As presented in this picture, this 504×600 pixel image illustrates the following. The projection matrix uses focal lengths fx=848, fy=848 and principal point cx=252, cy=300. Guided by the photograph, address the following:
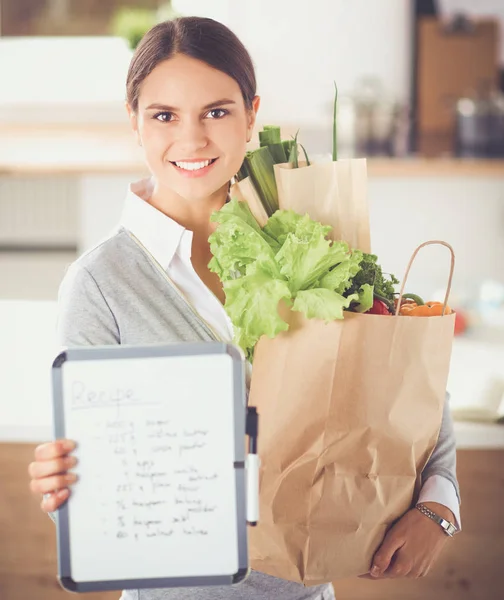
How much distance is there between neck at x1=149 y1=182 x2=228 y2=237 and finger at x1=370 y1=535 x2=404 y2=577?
0.46 meters

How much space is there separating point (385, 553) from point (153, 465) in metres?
0.34

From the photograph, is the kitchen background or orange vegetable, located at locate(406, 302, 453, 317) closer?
orange vegetable, located at locate(406, 302, 453, 317)

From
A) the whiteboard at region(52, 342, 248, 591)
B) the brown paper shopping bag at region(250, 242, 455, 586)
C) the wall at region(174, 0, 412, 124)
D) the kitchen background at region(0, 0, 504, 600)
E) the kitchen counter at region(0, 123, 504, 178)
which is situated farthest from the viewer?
the wall at region(174, 0, 412, 124)

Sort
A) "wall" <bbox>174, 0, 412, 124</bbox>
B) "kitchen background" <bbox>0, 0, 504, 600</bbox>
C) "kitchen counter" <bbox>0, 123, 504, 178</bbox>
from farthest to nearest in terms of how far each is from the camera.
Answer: "wall" <bbox>174, 0, 412, 124</bbox> < "kitchen counter" <bbox>0, 123, 504, 178</bbox> < "kitchen background" <bbox>0, 0, 504, 600</bbox>

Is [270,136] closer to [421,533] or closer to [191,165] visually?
[191,165]

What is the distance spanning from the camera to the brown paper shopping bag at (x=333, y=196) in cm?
99

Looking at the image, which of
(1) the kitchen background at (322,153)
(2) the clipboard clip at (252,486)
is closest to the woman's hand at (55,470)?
(2) the clipboard clip at (252,486)

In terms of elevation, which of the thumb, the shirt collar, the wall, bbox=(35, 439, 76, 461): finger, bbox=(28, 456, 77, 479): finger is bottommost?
the thumb

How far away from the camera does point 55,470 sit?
827 millimetres

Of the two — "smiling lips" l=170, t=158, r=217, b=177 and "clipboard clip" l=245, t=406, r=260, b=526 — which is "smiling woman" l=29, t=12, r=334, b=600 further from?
"clipboard clip" l=245, t=406, r=260, b=526

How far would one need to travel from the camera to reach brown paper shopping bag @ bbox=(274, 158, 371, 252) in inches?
38.9

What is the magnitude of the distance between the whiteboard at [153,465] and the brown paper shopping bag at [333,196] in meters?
0.24

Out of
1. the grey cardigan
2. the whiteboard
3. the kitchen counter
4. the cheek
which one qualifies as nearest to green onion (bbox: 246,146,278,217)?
the cheek

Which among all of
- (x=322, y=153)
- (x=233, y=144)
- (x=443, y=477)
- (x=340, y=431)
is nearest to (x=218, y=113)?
(x=233, y=144)
